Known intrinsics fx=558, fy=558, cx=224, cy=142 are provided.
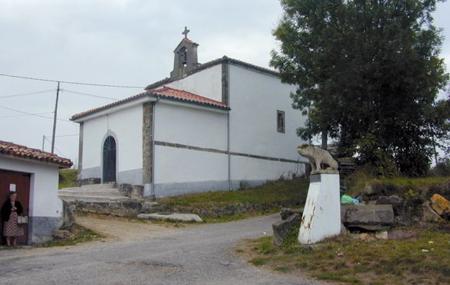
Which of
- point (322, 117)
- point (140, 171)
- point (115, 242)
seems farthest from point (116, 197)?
point (322, 117)

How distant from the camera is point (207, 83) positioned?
2509 centimetres

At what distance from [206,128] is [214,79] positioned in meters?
2.83

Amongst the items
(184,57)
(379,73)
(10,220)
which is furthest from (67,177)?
(379,73)

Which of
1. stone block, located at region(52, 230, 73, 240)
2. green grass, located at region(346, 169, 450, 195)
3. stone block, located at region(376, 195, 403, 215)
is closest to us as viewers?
stone block, located at region(376, 195, 403, 215)

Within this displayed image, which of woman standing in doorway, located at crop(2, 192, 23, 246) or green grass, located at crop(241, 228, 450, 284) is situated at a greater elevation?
woman standing in doorway, located at crop(2, 192, 23, 246)

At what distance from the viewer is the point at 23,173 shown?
14195 millimetres

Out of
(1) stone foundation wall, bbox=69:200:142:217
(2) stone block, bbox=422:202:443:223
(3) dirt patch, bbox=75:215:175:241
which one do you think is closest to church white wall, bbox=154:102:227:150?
(1) stone foundation wall, bbox=69:200:142:217

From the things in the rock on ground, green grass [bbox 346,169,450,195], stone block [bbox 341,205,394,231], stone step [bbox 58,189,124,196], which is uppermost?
green grass [bbox 346,169,450,195]

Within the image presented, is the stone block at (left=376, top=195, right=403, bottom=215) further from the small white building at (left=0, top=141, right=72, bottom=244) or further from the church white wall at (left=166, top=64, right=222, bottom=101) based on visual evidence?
the church white wall at (left=166, top=64, right=222, bottom=101)

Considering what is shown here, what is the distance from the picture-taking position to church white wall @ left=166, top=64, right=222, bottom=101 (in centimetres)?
2458

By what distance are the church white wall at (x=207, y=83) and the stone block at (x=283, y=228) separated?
520 inches

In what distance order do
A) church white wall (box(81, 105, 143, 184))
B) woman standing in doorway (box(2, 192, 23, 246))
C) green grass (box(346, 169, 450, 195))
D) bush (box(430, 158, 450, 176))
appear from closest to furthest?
green grass (box(346, 169, 450, 195)), woman standing in doorway (box(2, 192, 23, 246)), bush (box(430, 158, 450, 176)), church white wall (box(81, 105, 143, 184))

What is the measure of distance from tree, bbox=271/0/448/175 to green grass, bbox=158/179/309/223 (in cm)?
364

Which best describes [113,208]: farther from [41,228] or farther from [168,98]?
[168,98]
